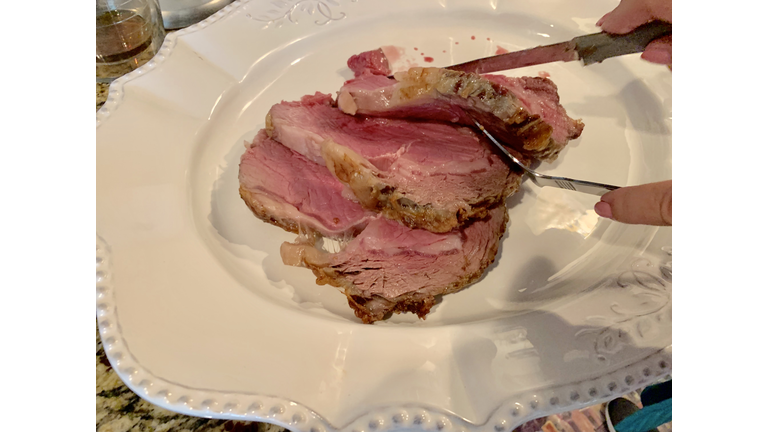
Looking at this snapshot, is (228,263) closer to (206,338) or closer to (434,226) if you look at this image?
(206,338)

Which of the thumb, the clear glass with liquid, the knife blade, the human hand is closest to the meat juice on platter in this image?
the knife blade

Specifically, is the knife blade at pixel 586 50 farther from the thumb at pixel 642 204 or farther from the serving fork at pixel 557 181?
the thumb at pixel 642 204

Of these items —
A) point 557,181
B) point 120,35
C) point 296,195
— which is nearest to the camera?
point 557,181

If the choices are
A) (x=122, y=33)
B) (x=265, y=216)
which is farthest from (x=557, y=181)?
(x=122, y=33)

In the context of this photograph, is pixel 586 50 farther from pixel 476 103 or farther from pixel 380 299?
pixel 380 299

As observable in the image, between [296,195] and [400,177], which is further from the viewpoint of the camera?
[296,195]

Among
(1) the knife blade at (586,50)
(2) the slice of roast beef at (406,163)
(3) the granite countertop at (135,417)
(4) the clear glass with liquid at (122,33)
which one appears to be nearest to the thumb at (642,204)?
(2) the slice of roast beef at (406,163)

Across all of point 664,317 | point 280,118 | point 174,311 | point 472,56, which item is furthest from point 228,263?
point 472,56
